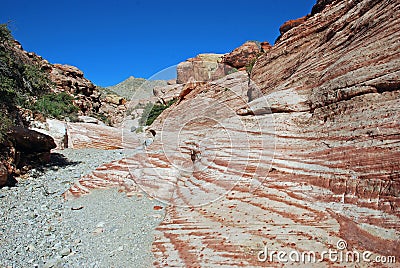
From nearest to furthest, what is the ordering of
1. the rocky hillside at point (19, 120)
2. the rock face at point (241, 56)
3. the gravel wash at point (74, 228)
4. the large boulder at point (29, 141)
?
the gravel wash at point (74, 228)
the rocky hillside at point (19, 120)
the large boulder at point (29, 141)
the rock face at point (241, 56)

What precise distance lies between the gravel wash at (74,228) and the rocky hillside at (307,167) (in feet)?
1.49

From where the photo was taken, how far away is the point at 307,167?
3518 mm

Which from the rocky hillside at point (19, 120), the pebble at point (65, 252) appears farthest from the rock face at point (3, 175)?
the pebble at point (65, 252)

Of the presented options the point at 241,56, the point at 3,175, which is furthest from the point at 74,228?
the point at 241,56

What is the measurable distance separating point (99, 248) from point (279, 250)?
255cm

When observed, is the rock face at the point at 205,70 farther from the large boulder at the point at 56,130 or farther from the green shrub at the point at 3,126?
the large boulder at the point at 56,130

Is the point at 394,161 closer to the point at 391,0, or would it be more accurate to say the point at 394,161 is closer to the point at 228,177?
the point at 228,177

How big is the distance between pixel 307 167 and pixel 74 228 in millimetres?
3907

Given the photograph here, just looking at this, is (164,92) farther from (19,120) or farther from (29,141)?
(19,120)

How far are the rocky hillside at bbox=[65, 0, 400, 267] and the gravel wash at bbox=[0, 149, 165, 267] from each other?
45cm

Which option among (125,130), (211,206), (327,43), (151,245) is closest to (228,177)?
(211,206)

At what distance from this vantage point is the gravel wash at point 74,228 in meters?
3.78

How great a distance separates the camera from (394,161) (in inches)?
108

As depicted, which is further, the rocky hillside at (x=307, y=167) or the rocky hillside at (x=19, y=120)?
the rocky hillside at (x=19, y=120)
